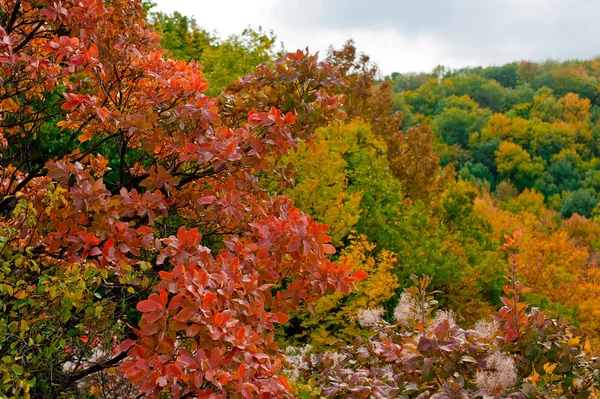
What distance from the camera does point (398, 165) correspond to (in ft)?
84.4

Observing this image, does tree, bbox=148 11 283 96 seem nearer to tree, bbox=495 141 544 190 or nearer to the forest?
the forest

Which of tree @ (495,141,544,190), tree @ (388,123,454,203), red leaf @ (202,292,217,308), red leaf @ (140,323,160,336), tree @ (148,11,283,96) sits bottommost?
tree @ (495,141,544,190)

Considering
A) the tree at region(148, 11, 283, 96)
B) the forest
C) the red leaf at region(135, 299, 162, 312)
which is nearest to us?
the red leaf at region(135, 299, 162, 312)

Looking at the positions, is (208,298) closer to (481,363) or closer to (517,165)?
(481,363)

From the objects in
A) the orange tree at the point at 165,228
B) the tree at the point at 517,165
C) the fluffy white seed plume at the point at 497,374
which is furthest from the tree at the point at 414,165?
the tree at the point at 517,165

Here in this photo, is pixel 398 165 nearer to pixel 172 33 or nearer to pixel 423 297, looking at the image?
pixel 172 33

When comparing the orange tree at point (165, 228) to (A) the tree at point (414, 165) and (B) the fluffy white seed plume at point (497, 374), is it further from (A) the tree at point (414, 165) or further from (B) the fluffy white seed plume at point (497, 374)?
(A) the tree at point (414, 165)

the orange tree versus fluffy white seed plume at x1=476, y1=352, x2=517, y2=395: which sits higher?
the orange tree

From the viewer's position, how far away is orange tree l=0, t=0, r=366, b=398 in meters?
3.34

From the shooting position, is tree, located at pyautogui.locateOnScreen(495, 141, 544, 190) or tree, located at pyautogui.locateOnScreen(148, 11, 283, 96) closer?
tree, located at pyautogui.locateOnScreen(148, 11, 283, 96)

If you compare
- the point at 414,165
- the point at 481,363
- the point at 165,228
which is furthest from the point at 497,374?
the point at 414,165

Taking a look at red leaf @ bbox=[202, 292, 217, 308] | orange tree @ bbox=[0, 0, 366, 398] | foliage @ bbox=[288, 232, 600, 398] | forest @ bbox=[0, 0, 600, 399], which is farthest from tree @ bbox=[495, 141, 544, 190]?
red leaf @ bbox=[202, 292, 217, 308]

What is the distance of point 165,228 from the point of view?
4.73 m

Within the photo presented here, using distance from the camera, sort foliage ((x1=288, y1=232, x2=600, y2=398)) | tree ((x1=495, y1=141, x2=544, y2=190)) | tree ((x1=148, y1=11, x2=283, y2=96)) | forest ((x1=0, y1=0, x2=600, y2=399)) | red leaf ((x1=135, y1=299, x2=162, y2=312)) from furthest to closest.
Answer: tree ((x1=495, y1=141, x2=544, y2=190)) → tree ((x1=148, y1=11, x2=283, y2=96)) → foliage ((x1=288, y1=232, x2=600, y2=398)) → forest ((x1=0, y1=0, x2=600, y2=399)) → red leaf ((x1=135, y1=299, x2=162, y2=312))
